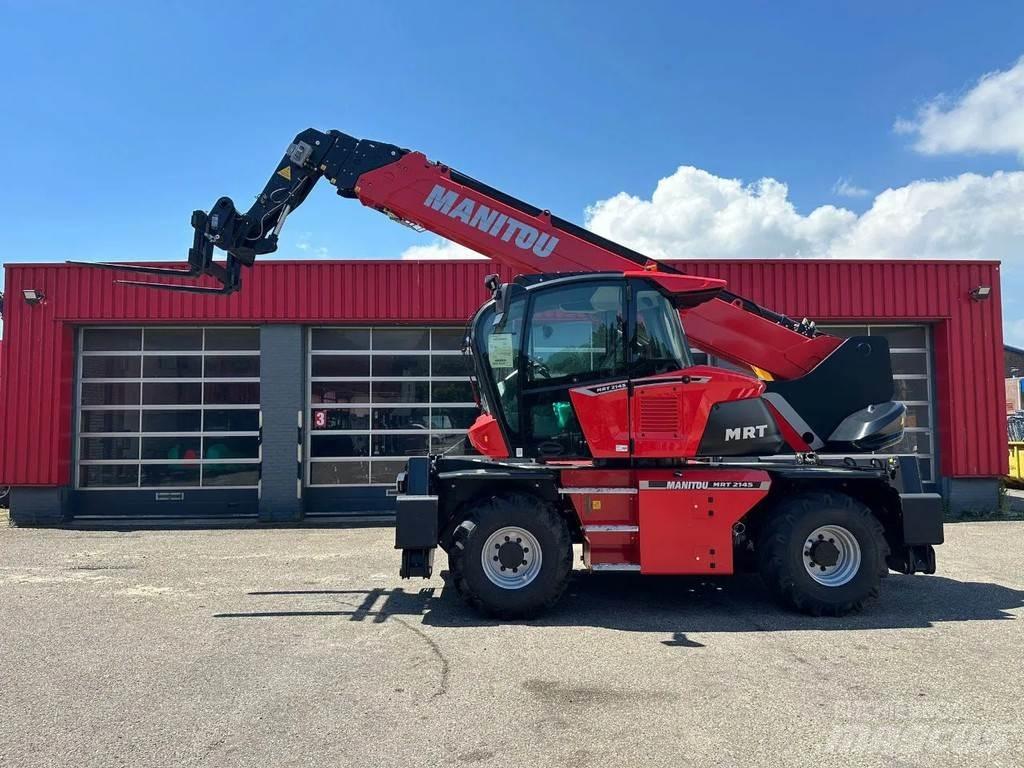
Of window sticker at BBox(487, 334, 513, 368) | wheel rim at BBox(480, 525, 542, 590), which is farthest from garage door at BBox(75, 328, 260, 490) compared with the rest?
wheel rim at BBox(480, 525, 542, 590)

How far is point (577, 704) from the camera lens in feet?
14.5

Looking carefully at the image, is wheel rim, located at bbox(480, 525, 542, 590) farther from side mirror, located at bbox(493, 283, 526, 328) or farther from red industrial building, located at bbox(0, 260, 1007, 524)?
red industrial building, located at bbox(0, 260, 1007, 524)

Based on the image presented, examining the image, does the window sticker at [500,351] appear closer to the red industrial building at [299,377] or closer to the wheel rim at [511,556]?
the wheel rim at [511,556]

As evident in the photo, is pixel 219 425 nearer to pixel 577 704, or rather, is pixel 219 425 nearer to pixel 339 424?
pixel 339 424

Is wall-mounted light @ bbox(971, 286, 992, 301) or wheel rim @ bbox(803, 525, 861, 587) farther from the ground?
wall-mounted light @ bbox(971, 286, 992, 301)

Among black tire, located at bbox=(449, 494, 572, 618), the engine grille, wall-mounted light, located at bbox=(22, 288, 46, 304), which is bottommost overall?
black tire, located at bbox=(449, 494, 572, 618)

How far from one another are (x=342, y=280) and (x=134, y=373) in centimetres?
461

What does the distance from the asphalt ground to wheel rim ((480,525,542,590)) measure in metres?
0.43

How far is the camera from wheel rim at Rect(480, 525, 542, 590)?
6.52 meters

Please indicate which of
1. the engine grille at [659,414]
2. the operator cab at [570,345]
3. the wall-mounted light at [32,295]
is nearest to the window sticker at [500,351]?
the operator cab at [570,345]

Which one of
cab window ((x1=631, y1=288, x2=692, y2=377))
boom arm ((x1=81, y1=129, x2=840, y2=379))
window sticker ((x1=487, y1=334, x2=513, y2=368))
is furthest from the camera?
boom arm ((x1=81, y1=129, x2=840, y2=379))

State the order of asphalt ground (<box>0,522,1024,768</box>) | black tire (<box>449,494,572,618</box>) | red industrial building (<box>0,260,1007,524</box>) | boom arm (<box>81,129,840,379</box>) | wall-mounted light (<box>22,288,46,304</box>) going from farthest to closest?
1. red industrial building (<box>0,260,1007,524</box>)
2. wall-mounted light (<box>22,288,46,304</box>)
3. boom arm (<box>81,129,840,379</box>)
4. black tire (<box>449,494,572,618</box>)
5. asphalt ground (<box>0,522,1024,768</box>)

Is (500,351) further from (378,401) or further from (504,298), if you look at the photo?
(378,401)

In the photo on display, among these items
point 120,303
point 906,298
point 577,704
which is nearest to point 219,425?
point 120,303
